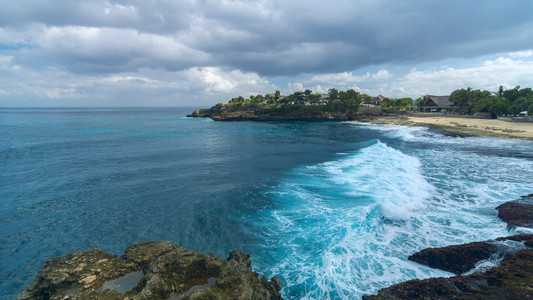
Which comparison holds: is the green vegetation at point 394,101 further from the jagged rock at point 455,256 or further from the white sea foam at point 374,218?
the jagged rock at point 455,256

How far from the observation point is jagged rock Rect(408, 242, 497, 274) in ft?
28.6

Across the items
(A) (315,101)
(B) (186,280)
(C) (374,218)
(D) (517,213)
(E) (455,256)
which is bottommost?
(C) (374,218)

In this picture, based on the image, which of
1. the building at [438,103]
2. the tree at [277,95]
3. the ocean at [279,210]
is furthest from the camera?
the tree at [277,95]

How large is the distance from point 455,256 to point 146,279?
1102 cm

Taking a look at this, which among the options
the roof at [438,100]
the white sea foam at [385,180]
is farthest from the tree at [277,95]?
the white sea foam at [385,180]

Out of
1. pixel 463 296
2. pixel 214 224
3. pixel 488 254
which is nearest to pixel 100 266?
pixel 214 224

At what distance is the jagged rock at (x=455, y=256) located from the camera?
28.6 ft

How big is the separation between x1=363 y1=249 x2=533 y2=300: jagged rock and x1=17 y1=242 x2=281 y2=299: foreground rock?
402cm

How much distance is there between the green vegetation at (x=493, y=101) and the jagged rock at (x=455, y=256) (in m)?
69.2

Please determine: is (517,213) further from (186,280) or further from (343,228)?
(186,280)

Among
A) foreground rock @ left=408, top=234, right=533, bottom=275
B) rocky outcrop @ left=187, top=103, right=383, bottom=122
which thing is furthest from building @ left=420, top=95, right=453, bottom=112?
foreground rock @ left=408, top=234, right=533, bottom=275

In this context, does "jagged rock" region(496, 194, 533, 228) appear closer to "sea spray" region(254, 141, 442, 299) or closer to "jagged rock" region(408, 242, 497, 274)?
"sea spray" region(254, 141, 442, 299)

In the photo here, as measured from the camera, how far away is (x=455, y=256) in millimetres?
9016

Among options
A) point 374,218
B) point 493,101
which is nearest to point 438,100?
point 493,101
